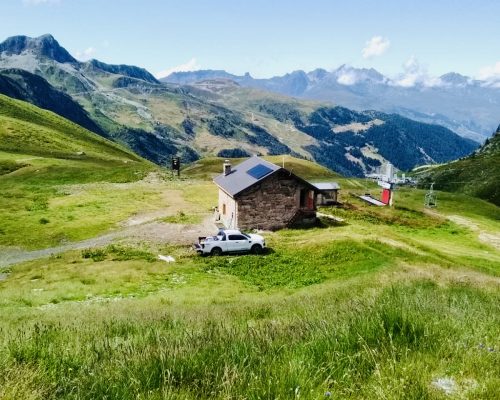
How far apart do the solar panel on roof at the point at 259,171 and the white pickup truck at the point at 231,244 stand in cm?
1143

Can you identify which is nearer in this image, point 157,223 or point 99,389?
point 99,389

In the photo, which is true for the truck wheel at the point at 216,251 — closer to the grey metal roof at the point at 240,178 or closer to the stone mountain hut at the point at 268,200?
the stone mountain hut at the point at 268,200

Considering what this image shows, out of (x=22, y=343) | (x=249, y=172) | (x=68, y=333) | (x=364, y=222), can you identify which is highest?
(x=22, y=343)

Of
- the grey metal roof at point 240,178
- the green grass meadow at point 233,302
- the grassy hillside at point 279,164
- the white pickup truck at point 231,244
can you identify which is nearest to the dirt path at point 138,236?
the green grass meadow at point 233,302

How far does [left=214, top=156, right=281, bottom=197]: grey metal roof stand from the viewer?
55.4m

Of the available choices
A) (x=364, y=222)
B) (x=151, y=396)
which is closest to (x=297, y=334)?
(x=151, y=396)

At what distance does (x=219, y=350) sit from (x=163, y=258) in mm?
37741

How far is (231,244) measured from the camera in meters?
46.0

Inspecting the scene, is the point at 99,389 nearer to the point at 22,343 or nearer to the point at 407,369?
the point at 22,343

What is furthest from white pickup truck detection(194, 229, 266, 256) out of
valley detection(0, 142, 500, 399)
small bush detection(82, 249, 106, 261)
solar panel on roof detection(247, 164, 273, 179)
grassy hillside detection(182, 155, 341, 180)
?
grassy hillside detection(182, 155, 341, 180)

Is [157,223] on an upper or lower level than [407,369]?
lower

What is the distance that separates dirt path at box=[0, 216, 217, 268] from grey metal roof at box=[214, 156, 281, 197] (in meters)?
5.06

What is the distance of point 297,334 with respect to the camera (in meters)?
7.38

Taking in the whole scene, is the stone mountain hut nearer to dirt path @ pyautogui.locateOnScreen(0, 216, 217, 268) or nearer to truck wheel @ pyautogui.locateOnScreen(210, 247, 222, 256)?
dirt path @ pyautogui.locateOnScreen(0, 216, 217, 268)
